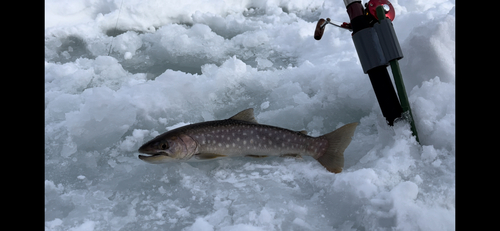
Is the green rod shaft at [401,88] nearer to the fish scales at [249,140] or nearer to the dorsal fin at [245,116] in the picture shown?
the fish scales at [249,140]

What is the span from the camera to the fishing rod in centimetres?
182

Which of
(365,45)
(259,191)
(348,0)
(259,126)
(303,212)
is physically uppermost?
(348,0)

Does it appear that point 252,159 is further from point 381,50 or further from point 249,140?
point 381,50

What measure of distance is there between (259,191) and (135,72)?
2.61 meters

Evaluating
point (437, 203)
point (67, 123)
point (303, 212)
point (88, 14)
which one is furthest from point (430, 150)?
point (88, 14)

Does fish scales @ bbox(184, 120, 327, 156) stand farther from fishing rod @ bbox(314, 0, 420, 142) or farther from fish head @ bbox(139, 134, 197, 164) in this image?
fishing rod @ bbox(314, 0, 420, 142)

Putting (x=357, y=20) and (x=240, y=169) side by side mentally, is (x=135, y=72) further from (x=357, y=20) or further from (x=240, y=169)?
(x=357, y=20)

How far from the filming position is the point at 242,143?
1971 mm

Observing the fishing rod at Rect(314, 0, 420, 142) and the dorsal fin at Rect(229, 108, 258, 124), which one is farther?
the dorsal fin at Rect(229, 108, 258, 124)

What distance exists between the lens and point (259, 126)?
2.01 meters

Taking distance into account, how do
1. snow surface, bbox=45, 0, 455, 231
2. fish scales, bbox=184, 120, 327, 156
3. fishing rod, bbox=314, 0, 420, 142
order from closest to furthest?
snow surface, bbox=45, 0, 455, 231, fishing rod, bbox=314, 0, 420, 142, fish scales, bbox=184, 120, 327, 156

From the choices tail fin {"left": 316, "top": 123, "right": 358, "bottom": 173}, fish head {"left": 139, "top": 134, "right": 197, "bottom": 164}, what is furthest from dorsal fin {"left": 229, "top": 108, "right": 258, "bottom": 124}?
tail fin {"left": 316, "top": 123, "right": 358, "bottom": 173}

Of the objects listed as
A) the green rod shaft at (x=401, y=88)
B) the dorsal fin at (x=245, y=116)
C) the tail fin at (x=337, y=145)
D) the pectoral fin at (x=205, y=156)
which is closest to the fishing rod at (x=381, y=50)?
the green rod shaft at (x=401, y=88)

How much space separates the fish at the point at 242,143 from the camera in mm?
1851
